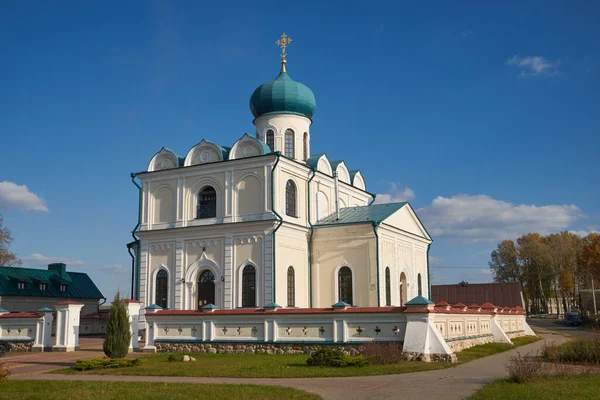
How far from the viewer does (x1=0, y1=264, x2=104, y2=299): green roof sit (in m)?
33.3

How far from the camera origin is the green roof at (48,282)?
33.3m

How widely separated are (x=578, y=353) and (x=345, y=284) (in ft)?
37.3

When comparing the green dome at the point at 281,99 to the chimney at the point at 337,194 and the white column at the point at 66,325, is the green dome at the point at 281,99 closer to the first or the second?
the chimney at the point at 337,194

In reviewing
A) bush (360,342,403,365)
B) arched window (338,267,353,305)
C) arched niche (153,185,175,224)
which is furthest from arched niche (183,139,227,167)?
bush (360,342,403,365)

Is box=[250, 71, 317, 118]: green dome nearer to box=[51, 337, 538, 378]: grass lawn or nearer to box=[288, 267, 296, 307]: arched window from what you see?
box=[288, 267, 296, 307]: arched window

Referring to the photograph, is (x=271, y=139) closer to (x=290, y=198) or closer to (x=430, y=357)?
(x=290, y=198)

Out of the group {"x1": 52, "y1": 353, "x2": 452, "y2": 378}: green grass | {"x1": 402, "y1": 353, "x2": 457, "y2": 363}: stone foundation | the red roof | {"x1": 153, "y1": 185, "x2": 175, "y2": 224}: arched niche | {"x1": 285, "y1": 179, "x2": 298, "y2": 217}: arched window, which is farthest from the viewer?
{"x1": 153, "y1": 185, "x2": 175, "y2": 224}: arched niche

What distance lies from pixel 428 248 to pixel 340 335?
1535 centimetres

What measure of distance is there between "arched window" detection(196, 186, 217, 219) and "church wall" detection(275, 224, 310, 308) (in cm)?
340

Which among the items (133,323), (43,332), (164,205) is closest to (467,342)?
(133,323)

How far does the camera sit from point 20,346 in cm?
2092

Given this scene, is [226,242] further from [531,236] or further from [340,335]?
[531,236]

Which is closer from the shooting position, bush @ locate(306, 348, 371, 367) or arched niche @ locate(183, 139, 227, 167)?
bush @ locate(306, 348, 371, 367)

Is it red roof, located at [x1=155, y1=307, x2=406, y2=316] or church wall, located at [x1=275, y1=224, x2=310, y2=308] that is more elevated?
church wall, located at [x1=275, y1=224, x2=310, y2=308]
